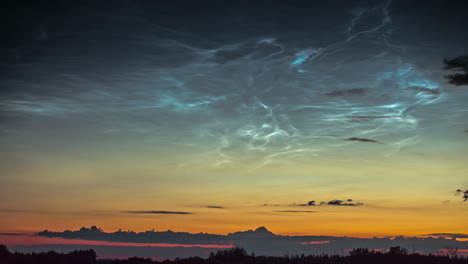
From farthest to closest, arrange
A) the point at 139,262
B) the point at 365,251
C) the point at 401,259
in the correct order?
the point at 365,251 → the point at 401,259 → the point at 139,262

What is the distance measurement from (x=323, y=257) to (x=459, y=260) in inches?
343

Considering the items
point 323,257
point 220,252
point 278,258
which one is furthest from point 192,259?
point 323,257

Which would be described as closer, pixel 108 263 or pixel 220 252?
pixel 108 263

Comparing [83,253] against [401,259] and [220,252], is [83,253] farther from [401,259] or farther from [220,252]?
[401,259]

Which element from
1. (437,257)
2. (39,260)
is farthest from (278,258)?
(39,260)

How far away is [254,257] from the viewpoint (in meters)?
34.4

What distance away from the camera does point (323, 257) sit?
3481 cm

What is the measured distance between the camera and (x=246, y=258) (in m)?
34.3

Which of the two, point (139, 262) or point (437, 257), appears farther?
point (437, 257)

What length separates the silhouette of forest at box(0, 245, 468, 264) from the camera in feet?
103

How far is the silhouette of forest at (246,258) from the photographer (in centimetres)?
3139

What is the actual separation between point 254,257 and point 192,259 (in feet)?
15.0

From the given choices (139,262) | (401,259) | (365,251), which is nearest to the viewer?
(139,262)

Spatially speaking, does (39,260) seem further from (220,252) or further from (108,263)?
(220,252)
